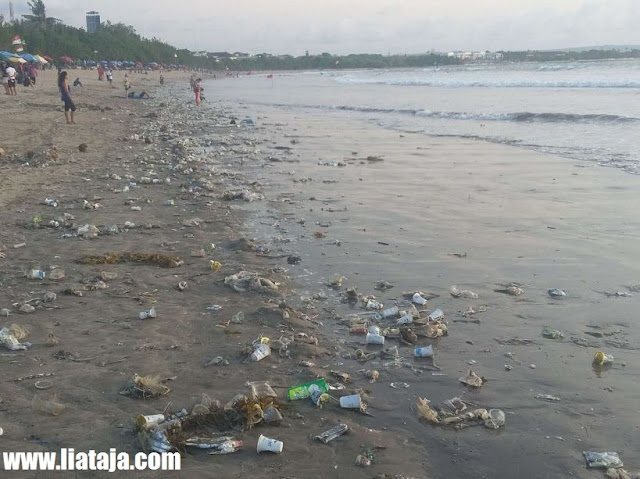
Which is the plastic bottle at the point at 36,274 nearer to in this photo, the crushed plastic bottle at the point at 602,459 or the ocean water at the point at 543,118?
the crushed plastic bottle at the point at 602,459

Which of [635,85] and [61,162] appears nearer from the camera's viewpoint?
[61,162]

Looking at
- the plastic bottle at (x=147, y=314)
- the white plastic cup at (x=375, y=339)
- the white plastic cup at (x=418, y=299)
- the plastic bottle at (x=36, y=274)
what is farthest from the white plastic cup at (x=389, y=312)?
the plastic bottle at (x=36, y=274)

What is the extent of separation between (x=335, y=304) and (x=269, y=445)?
8.60 feet

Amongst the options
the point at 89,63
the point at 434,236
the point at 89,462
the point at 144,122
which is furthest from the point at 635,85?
the point at 89,63

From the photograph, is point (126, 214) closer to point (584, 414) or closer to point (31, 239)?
point (31, 239)

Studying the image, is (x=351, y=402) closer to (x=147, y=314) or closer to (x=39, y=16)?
(x=147, y=314)

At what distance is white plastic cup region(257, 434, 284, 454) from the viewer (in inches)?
140

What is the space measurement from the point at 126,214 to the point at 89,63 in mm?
93407

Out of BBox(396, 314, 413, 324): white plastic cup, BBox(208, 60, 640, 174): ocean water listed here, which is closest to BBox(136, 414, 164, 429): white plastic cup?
BBox(396, 314, 413, 324): white plastic cup

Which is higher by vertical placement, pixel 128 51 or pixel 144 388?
pixel 128 51

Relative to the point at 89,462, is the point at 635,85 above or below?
above

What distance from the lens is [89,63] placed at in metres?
92.3

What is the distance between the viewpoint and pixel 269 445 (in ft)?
11.7

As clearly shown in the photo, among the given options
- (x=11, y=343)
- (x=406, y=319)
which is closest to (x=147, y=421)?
(x=11, y=343)
